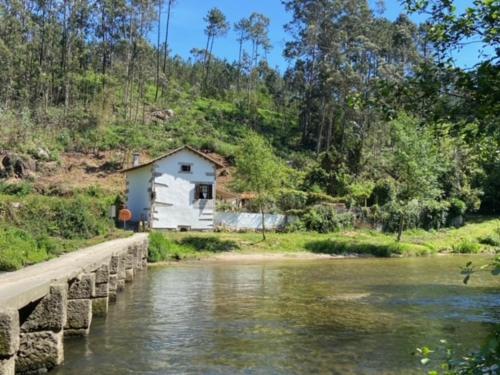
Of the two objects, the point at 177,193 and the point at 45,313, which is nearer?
the point at 45,313

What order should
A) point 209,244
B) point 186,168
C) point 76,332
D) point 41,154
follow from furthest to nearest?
1. point 41,154
2. point 186,168
3. point 209,244
4. point 76,332

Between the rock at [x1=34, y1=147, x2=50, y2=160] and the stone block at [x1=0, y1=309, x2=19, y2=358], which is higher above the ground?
the rock at [x1=34, y1=147, x2=50, y2=160]

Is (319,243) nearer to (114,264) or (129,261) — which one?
(129,261)

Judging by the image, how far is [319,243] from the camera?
36.8 m

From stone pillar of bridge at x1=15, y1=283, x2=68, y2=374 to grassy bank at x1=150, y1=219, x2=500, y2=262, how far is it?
2140 centimetres

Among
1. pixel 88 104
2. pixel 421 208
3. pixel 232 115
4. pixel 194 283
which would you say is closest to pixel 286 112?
pixel 232 115

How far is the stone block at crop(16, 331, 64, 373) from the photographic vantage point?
874 cm

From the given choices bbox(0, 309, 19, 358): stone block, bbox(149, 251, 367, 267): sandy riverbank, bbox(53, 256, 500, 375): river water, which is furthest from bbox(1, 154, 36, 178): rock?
bbox(0, 309, 19, 358): stone block

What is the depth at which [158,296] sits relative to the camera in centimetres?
1814

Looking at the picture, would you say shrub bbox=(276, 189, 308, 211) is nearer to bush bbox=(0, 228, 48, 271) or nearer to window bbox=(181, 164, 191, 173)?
window bbox=(181, 164, 191, 173)

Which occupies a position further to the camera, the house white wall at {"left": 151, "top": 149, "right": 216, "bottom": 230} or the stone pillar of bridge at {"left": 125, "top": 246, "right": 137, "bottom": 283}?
the house white wall at {"left": 151, "top": 149, "right": 216, "bottom": 230}

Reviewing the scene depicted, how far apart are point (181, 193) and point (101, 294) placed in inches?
962

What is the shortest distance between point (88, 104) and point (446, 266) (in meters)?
48.1

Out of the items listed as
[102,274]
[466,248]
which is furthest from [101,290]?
[466,248]
